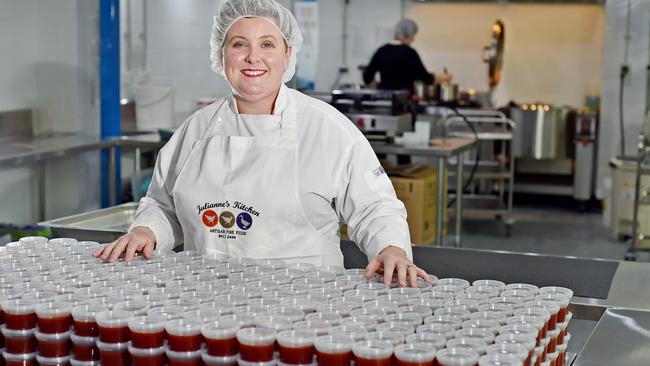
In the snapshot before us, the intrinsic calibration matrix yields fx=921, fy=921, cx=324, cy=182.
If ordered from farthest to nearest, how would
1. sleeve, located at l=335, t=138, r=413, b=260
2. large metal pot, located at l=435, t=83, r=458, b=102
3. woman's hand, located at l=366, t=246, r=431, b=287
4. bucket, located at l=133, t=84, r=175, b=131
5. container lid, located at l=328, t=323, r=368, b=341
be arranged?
large metal pot, located at l=435, t=83, r=458, b=102
bucket, located at l=133, t=84, r=175, b=131
sleeve, located at l=335, t=138, r=413, b=260
woman's hand, located at l=366, t=246, r=431, b=287
container lid, located at l=328, t=323, r=368, b=341

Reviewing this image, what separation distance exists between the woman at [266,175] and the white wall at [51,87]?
2.68 metres

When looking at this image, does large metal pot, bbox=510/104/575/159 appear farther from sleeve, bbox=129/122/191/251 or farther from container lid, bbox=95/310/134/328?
container lid, bbox=95/310/134/328

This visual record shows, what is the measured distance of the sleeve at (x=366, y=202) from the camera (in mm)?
2398

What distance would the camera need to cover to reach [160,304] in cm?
173

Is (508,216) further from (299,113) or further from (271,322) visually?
(271,322)

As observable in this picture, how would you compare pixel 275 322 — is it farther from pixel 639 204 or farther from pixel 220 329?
pixel 639 204

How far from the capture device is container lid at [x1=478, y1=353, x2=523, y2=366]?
1438 millimetres

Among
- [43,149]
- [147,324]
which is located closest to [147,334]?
[147,324]

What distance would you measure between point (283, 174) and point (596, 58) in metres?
7.65

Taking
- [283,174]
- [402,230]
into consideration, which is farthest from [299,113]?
[402,230]

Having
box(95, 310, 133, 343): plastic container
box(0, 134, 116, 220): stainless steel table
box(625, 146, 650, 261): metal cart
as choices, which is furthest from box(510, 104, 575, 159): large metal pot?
box(95, 310, 133, 343): plastic container

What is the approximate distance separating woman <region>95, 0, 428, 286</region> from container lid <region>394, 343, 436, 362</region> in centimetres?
89

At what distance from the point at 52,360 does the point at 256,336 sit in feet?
1.32

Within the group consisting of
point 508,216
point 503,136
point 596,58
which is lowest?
point 508,216
